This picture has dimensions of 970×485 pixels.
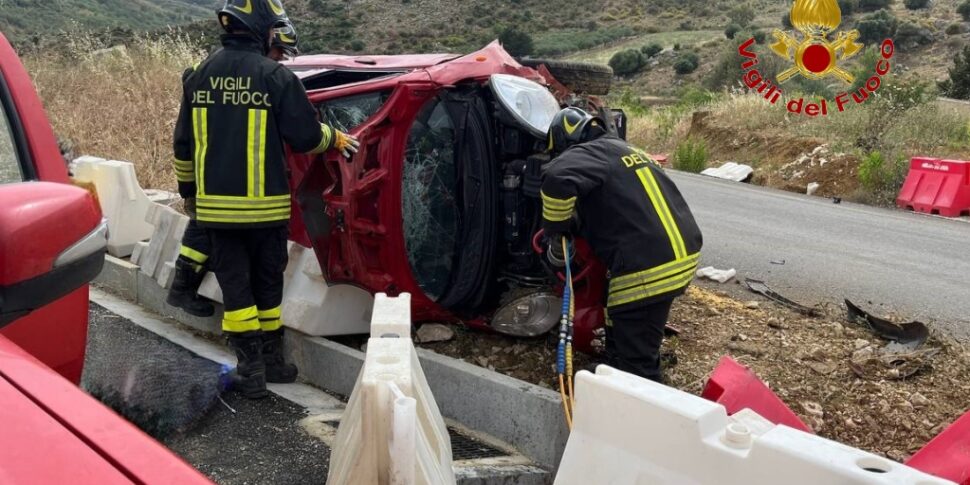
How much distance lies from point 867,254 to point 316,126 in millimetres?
5645

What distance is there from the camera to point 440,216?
4031 millimetres

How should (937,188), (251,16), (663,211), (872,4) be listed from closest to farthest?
1. (663,211)
2. (251,16)
3. (937,188)
4. (872,4)

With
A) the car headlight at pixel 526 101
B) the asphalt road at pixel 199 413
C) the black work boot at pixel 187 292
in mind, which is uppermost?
the car headlight at pixel 526 101

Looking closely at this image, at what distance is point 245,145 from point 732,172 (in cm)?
1165

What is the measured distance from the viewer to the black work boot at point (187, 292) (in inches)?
177

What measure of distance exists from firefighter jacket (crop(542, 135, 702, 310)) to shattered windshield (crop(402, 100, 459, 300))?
59cm

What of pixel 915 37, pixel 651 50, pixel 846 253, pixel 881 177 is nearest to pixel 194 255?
pixel 846 253

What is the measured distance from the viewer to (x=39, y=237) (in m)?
1.69

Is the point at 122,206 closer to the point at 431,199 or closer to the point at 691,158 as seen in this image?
the point at 431,199

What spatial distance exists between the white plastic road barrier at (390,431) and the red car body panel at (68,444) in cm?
64

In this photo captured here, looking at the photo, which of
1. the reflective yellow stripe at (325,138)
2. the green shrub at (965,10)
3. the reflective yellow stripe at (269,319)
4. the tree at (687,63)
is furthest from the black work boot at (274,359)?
the green shrub at (965,10)

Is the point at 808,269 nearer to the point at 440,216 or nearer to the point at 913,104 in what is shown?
the point at 440,216

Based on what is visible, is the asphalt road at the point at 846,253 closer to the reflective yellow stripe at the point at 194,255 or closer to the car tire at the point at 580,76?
the car tire at the point at 580,76

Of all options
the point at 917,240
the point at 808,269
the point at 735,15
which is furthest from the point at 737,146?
the point at 735,15
